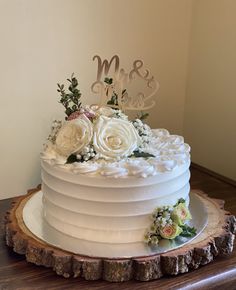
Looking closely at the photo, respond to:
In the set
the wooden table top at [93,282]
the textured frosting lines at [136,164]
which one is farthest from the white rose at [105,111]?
the wooden table top at [93,282]

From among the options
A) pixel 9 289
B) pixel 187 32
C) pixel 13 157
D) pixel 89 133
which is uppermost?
pixel 187 32

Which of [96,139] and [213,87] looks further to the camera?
[213,87]

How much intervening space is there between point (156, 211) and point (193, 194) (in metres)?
0.34

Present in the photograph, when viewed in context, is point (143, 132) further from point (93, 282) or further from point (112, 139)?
point (93, 282)

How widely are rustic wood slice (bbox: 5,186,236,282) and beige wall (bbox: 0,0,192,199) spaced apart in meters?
0.49

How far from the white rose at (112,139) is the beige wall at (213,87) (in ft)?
2.48

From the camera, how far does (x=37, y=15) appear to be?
4.65ft

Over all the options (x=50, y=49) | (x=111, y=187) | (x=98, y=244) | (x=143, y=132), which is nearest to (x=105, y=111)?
(x=143, y=132)

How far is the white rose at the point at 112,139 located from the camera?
0.99m

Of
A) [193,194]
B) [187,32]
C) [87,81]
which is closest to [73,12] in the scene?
[87,81]

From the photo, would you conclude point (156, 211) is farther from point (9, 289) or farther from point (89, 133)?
point (9, 289)

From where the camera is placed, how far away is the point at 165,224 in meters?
0.98

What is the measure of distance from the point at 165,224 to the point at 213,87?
0.88m

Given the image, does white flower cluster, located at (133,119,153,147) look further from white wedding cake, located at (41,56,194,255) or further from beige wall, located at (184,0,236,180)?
beige wall, located at (184,0,236,180)
